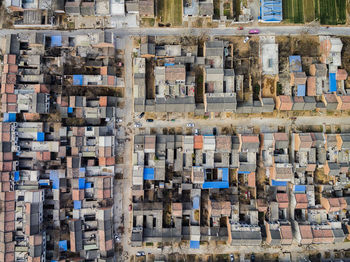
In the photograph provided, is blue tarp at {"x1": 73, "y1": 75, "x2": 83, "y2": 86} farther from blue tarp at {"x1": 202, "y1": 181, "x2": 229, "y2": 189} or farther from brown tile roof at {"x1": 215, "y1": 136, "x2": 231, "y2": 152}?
blue tarp at {"x1": 202, "y1": 181, "x2": 229, "y2": 189}

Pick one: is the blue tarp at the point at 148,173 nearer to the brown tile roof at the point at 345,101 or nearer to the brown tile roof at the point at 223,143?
the brown tile roof at the point at 223,143

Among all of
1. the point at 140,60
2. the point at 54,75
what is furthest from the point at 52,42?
the point at 140,60

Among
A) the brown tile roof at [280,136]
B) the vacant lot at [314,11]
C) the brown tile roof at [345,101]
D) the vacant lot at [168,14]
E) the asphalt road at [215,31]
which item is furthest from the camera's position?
the vacant lot at [314,11]

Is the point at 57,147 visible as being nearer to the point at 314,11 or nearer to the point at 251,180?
the point at 251,180

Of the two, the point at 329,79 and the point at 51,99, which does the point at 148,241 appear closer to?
the point at 51,99

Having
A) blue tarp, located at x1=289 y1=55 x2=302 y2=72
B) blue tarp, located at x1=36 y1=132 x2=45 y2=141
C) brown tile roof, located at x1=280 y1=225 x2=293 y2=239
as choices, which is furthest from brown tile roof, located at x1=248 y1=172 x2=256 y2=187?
blue tarp, located at x1=36 y1=132 x2=45 y2=141

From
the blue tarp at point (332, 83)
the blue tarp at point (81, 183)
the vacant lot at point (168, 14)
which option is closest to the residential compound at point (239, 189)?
the blue tarp at point (332, 83)
